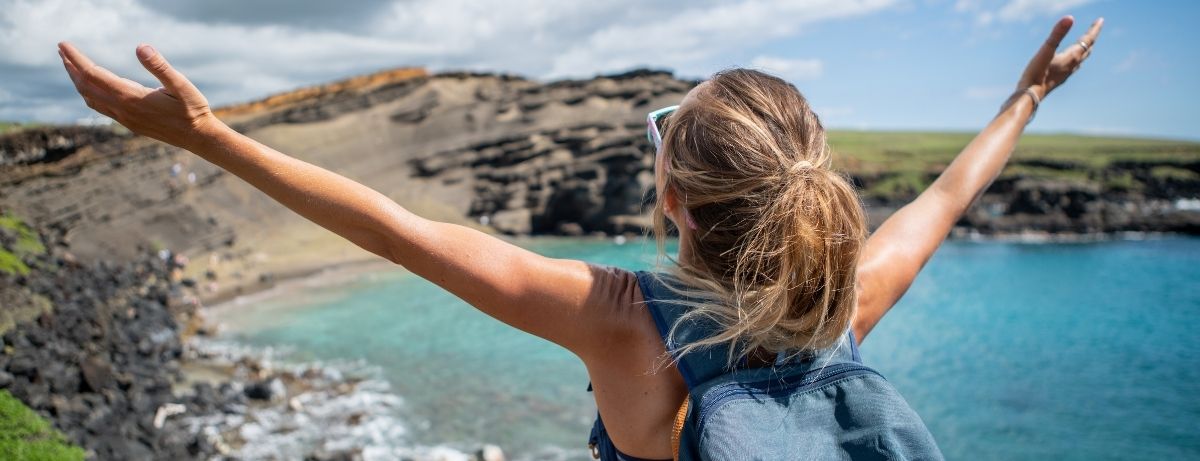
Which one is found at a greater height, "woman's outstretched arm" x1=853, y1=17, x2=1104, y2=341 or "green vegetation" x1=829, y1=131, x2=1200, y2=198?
"woman's outstretched arm" x1=853, y1=17, x2=1104, y2=341

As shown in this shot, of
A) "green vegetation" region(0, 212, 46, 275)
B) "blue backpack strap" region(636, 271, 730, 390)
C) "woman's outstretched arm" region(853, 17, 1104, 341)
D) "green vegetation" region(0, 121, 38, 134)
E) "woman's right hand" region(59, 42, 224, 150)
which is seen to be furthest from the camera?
"green vegetation" region(0, 121, 38, 134)

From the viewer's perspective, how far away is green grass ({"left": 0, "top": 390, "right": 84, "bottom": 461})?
15.2 ft

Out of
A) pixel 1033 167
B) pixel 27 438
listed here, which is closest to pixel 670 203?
pixel 27 438

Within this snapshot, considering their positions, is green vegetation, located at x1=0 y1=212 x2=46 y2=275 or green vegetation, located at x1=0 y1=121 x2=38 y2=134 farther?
green vegetation, located at x1=0 y1=121 x2=38 y2=134

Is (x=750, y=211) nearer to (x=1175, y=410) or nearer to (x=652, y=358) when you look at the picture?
(x=652, y=358)

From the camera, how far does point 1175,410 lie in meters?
12.5

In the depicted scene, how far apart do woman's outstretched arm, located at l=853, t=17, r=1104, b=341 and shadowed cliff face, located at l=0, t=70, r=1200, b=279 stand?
22.4 metres

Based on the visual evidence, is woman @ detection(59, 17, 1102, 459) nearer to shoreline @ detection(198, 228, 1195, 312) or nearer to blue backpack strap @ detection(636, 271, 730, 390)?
blue backpack strap @ detection(636, 271, 730, 390)

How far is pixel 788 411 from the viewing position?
1.32m

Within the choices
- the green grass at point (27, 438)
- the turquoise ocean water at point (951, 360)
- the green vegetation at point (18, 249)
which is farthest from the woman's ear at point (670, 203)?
the green vegetation at point (18, 249)

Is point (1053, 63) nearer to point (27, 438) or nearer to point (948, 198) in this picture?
point (948, 198)

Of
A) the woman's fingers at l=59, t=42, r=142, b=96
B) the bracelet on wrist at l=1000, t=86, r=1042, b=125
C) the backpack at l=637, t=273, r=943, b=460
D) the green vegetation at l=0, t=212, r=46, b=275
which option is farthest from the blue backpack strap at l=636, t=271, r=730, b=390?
the green vegetation at l=0, t=212, r=46, b=275

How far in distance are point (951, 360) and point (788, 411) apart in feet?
51.9

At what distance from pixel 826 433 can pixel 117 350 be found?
11.6m
